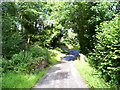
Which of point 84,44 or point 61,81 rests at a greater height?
point 84,44

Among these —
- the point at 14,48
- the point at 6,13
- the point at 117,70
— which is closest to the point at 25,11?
the point at 6,13

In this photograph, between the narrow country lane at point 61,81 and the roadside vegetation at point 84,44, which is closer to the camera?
the roadside vegetation at point 84,44

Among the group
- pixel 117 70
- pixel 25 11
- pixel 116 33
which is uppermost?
pixel 25 11

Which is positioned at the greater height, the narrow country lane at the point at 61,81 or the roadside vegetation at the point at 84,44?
the roadside vegetation at the point at 84,44

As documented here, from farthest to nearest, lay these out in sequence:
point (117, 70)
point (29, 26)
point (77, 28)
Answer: point (29, 26) < point (77, 28) < point (117, 70)

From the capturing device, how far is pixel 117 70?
3.94 metres

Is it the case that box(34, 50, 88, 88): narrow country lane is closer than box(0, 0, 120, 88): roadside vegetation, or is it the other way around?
box(0, 0, 120, 88): roadside vegetation

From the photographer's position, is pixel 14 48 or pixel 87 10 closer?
pixel 14 48

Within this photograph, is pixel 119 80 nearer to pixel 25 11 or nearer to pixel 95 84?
pixel 95 84

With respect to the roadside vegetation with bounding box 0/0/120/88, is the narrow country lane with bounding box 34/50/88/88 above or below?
below

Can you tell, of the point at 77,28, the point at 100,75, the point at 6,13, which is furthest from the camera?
the point at 77,28

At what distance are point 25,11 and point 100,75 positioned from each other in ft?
29.6

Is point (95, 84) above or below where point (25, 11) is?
below

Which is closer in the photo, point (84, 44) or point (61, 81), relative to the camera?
point (61, 81)
